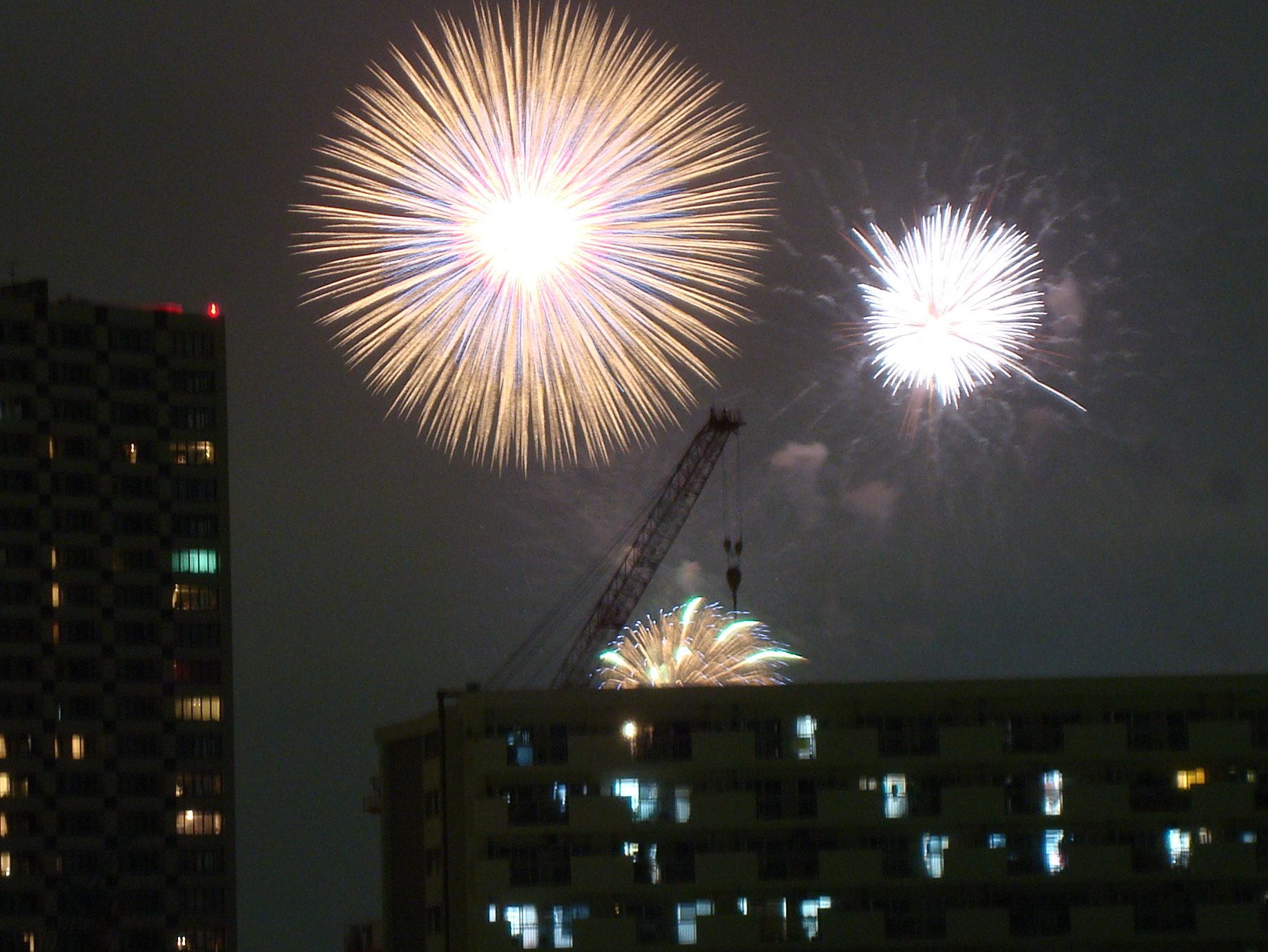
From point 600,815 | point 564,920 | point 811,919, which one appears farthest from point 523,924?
point 811,919

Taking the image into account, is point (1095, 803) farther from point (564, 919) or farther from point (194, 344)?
point (194, 344)

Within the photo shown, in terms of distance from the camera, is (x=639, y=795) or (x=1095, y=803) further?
(x=1095, y=803)

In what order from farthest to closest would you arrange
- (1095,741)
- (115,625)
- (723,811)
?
(115,625)
(1095,741)
(723,811)

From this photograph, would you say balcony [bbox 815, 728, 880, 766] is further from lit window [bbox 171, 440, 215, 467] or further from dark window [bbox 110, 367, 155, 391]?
dark window [bbox 110, 367, 155, 391]

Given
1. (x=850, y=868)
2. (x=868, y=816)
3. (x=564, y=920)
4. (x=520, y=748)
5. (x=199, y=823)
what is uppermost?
(x=520, y=748)

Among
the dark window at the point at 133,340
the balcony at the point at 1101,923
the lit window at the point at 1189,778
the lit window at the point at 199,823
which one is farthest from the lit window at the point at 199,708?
the lit window at the point at 1189,778

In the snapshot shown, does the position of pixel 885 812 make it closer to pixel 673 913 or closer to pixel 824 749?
pixel 824 749

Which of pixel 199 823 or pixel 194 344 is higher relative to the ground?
pixel 194 344
